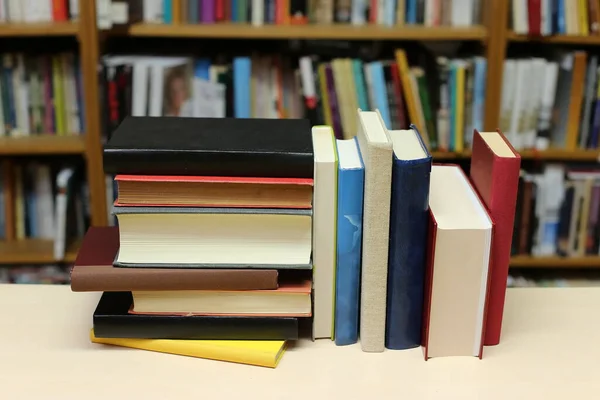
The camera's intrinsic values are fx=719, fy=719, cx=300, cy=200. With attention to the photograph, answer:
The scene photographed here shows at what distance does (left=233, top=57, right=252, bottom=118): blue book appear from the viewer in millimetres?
1871

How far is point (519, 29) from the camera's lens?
1.86 meters

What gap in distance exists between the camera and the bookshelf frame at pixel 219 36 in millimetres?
1817

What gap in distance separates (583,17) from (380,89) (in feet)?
1.83

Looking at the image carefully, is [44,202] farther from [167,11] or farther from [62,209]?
[167,11]

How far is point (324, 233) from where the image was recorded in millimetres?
843

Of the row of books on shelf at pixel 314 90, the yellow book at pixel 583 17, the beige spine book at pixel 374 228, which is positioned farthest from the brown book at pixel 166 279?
the yellow book at pixel 583 17

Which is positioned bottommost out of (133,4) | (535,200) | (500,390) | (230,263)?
(535,200)

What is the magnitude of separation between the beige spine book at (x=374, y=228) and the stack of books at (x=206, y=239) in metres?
0.07

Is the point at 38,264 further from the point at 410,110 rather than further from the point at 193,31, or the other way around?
the point at 410,110

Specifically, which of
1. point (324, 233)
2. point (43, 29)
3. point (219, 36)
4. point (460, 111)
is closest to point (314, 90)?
point (219, 36)

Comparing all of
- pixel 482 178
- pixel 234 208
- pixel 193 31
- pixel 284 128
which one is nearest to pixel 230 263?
pixel 234 208

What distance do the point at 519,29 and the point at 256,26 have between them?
0.68m

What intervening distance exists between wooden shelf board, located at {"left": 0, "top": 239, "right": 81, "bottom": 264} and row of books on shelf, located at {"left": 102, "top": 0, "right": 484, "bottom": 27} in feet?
2.19

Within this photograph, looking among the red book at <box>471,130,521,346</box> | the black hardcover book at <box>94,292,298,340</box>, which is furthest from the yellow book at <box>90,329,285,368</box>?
the red book at <box>471,130,521,346</box>
